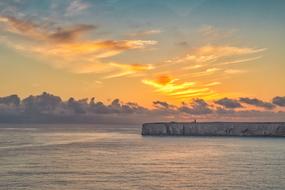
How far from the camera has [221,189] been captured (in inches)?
1534

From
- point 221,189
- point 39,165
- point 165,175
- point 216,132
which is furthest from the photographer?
point 216,132

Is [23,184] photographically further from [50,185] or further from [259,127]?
[259,127]

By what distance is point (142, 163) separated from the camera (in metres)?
61.0

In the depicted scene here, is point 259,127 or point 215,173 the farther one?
point 259,127

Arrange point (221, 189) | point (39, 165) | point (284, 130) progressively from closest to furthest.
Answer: point (221, 189)
point (39, 165)
point (284, 130)

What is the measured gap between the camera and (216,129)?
578 ft

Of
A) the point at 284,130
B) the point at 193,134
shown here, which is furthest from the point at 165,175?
the point at 193,134

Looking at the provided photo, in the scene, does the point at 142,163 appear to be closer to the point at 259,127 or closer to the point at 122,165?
the point at 122,165

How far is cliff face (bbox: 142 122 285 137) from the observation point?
530 feet

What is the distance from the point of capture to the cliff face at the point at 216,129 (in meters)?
161

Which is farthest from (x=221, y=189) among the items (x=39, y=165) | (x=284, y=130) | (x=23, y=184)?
(x=284, y=130)

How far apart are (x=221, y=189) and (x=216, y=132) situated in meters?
139

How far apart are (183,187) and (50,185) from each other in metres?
13.4

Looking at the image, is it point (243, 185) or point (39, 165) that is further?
point (39, 165)
